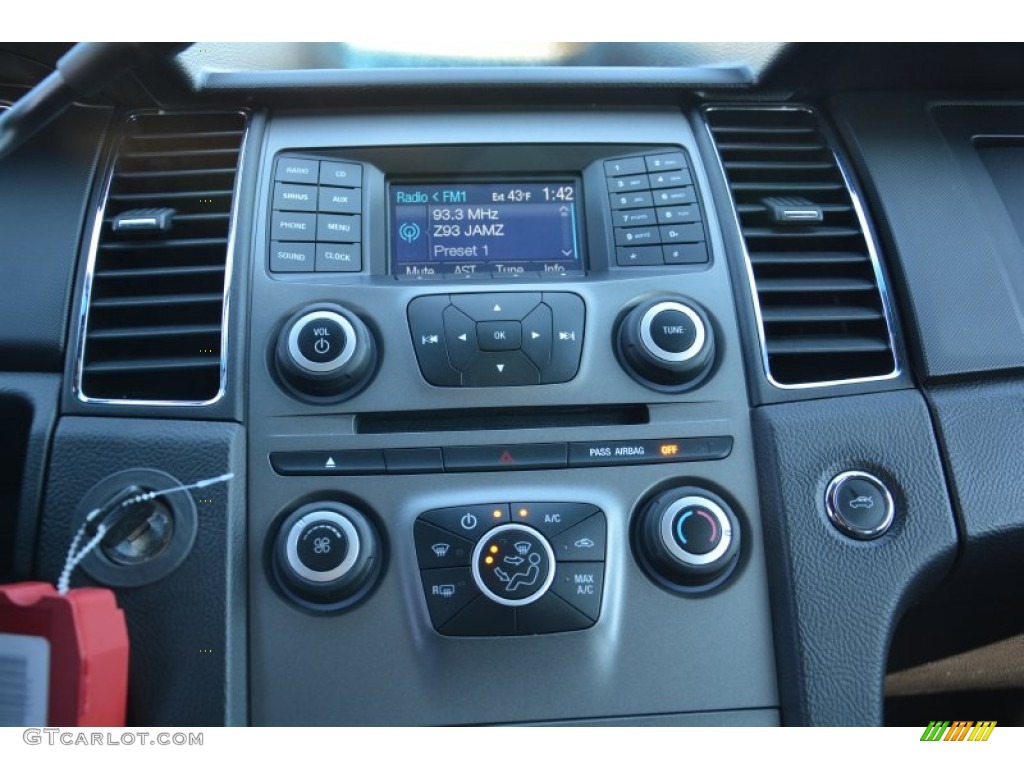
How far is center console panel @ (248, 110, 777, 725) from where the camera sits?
1080mm

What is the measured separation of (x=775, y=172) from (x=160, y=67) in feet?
3.11

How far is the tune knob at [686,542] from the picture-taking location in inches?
43.4

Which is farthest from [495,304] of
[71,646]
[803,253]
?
[71,646]

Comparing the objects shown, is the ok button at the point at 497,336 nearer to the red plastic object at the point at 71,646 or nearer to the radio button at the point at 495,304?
the radio button at the point at 495,304

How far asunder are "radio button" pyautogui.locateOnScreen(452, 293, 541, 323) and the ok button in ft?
0.04

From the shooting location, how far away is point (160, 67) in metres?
1.22

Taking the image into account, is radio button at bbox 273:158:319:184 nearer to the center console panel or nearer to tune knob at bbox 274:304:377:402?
the center console panel

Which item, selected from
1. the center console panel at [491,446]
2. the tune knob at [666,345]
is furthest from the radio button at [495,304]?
the tune knob at [666,345]

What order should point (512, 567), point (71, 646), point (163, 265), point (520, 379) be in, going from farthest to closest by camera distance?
point (163, 265) < point (520, 379) < point (512, 567) < point (71, 646)

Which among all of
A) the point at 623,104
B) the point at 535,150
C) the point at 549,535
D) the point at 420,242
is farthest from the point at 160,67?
the point at 549,535

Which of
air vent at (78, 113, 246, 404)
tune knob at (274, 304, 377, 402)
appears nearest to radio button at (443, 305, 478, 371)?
tune knob at (274, 304, 377, 402)

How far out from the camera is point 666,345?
1.17m
